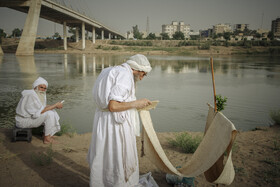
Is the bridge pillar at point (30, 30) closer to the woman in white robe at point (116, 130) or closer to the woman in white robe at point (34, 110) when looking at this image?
the woman in white robe at point (34, 110)

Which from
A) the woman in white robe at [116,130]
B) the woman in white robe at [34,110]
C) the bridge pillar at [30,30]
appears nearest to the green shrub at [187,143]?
the woman in white robe at [116,130]

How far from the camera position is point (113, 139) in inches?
101

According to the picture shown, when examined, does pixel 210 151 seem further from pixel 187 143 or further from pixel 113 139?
pixel 187 143

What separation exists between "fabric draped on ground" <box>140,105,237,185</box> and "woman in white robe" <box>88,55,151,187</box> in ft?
1.09

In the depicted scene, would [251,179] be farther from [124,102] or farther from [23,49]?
[23,49]

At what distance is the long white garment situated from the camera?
2461mm

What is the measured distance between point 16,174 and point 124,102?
2.47 meters

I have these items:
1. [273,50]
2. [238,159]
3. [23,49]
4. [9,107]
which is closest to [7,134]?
[9,107]

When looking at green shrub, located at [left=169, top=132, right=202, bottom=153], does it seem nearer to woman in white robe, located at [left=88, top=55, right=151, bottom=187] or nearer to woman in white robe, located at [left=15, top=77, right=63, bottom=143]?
woman in white robe, located at [left=88, top=55, right=151, bottom=187]

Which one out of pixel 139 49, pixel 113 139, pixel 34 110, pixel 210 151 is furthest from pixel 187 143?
pixel 139 49

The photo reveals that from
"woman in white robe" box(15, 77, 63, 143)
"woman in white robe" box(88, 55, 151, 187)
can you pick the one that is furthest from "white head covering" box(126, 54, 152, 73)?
"woman in white robe" box(15, 77, 63, 143)

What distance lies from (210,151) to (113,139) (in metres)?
1.11

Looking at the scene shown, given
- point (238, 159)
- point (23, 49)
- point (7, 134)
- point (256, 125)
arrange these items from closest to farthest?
point (238, 159)
point (7, 134)
point (256, 125)
point (23, 49)

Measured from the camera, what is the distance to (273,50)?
5659 centimetres
